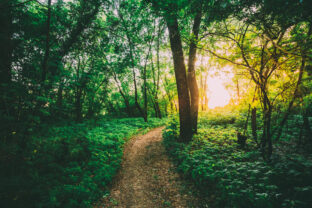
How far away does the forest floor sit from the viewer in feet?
12.8

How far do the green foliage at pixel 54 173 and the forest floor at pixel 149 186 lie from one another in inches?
20.3

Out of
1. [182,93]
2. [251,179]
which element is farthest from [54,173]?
[182,93]

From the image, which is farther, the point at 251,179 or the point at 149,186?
the point at 149,186

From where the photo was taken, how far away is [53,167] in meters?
4.34

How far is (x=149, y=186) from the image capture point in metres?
4.65

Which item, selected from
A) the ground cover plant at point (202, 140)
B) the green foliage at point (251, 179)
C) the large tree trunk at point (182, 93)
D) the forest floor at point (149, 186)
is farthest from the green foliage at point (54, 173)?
the large tree trunk at point (182, 93)

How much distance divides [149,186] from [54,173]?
3.26m

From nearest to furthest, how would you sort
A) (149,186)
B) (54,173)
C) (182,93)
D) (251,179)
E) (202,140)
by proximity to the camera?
(251,179), (54,173), (149,186), (202,140), (182,93)

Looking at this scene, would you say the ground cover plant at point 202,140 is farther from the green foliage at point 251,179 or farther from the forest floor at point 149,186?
the forest floor at point 149,186

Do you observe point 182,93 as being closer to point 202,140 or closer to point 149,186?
point 202,140

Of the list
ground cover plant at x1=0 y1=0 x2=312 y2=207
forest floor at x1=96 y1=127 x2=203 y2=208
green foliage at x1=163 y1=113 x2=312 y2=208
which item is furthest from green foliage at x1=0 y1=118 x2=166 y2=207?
green foliage at x1=163 y1=113 x2=312 y2=208

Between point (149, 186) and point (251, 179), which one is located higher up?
point (251, 179)

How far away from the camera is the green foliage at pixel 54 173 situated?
3068 mm

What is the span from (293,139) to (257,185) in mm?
6152
